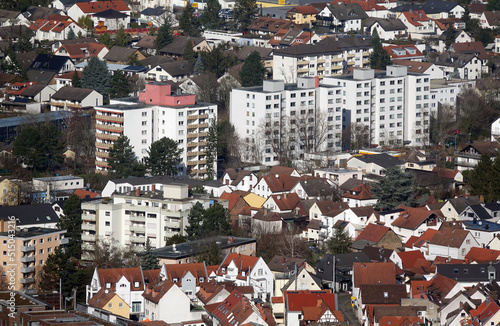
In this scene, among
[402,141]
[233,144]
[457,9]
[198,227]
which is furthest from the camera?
[457,9]

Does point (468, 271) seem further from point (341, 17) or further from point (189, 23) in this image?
point (341, 17)

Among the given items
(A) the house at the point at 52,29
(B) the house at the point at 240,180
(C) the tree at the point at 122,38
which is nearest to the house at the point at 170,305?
(B) the house at the point at 240,180

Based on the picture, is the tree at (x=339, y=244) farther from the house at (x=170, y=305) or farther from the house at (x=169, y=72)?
the house at (x=169, y=72)

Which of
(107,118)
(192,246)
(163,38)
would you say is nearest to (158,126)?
(107,118)

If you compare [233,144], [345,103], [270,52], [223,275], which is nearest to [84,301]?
[223,275]

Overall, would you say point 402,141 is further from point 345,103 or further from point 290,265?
point 290,265

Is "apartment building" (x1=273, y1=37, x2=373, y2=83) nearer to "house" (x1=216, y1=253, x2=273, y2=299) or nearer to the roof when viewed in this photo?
the roof
